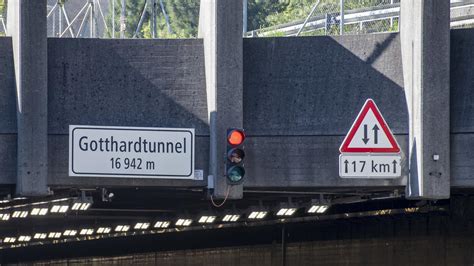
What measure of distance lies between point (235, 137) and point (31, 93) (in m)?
3.80

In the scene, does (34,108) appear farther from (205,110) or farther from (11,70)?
(205,110)

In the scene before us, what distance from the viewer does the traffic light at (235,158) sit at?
2083cm

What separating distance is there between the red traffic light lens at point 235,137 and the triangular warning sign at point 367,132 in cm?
175

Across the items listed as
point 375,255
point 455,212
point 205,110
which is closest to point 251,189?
point 205,110

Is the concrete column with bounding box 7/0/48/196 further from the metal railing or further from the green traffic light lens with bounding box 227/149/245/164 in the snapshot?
the metal railing

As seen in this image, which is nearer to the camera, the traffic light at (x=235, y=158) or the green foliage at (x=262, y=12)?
the traffic light at (x=235, y=158)

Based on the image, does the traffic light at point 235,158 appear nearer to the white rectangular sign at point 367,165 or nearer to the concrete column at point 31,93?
the white rectangular sign at point 367,165

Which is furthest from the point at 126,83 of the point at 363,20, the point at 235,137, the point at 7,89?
the point at 363,20

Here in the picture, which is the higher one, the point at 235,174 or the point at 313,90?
the point at 313,90

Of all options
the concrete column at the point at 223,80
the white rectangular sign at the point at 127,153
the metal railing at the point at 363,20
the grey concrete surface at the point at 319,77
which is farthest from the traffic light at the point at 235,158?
the metal railing at the point at 363,20

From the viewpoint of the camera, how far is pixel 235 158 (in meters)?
20.9

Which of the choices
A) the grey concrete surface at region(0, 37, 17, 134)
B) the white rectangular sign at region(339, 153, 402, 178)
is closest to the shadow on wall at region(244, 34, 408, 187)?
the white rectangular sign at region(339, 153, 402, 178)

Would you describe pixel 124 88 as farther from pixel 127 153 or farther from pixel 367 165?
pixel 367 165

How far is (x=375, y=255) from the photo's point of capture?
35.1m
